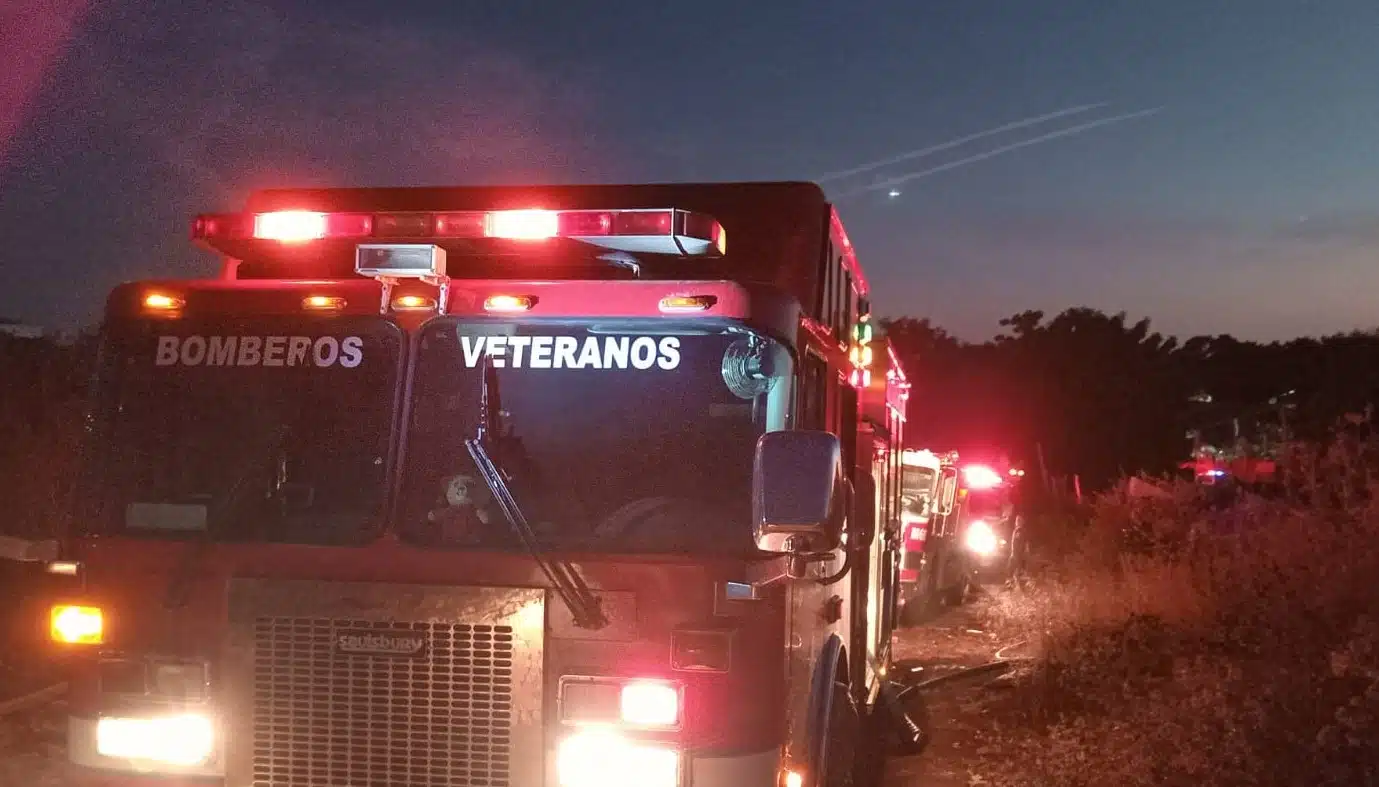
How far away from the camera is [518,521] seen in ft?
12.6

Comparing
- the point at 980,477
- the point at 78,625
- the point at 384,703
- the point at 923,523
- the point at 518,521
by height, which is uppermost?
the point at 980,477

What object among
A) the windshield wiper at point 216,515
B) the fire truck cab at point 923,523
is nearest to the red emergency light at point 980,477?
the fire truck cab at point 923,523

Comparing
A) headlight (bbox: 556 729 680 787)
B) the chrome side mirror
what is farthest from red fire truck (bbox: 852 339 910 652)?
headlight (bbox: 556 729 680 787)

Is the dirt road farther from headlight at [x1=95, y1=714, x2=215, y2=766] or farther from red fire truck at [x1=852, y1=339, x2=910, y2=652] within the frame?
headlight at [x1=95, y1=714, x2=215, y2=766]

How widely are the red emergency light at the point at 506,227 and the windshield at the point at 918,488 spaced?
10.5 meters

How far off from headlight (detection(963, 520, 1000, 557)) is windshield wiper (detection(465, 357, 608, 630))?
15085 millimetres

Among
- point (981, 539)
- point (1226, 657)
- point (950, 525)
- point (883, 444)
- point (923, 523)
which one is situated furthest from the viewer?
point (981, 539)

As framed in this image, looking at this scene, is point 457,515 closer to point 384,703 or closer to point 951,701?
point 384,703

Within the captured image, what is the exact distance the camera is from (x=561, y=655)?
3.80 metres

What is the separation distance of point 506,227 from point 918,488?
1120cm

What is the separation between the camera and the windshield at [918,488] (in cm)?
1452

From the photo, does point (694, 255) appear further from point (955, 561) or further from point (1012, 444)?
point (1012, 444)

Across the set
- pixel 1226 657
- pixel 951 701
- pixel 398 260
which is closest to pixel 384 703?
pixel 398 260

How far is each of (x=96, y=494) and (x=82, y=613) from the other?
1.40ft
